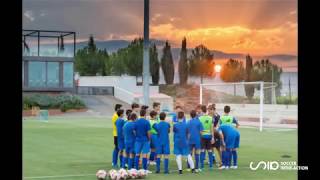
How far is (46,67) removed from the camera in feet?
225

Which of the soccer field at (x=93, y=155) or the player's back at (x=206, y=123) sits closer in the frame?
the soccer field at (x=93, y=155)

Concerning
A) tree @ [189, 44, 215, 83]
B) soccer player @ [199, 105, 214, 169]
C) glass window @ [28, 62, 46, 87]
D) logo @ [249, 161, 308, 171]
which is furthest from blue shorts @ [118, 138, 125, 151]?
tree @ [189, 44, 215, 83]

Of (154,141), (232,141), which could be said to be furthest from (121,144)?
(232,141)

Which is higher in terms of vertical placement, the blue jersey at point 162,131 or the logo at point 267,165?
the blue jersey at point 162,131

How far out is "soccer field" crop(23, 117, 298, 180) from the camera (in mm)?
14023

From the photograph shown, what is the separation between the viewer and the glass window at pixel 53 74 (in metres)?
68.8

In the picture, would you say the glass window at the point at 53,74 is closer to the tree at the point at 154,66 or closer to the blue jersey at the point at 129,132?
the tree at the point at 154,66

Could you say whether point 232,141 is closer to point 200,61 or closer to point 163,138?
point 163,138

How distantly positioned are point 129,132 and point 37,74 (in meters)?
55.9

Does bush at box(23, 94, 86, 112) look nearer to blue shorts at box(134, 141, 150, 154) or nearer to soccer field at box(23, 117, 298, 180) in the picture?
soccer field at box(23, 117, 298, 180)

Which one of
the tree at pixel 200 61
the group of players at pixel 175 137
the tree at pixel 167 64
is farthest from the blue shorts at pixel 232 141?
the tree at pixel 167 64

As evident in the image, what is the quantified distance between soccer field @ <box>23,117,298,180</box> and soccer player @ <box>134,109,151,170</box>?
0.64 metres

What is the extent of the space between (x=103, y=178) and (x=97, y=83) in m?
70.5
